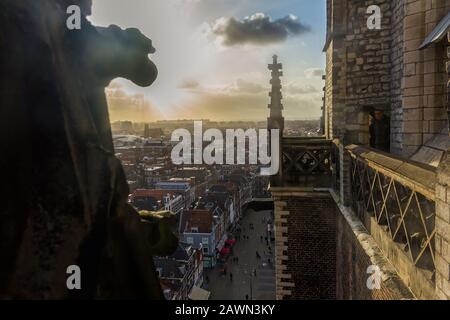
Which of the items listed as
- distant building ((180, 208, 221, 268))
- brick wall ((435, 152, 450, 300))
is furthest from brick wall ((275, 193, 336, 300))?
distant building ((180, 208, 221, 268))

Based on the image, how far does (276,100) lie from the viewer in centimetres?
1242

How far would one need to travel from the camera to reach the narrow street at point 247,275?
39.6 meters

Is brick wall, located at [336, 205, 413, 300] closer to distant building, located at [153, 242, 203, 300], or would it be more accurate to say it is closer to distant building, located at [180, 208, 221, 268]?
distant building, located at [153, 242, 203, 300]

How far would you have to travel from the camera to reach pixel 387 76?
9.97 metres

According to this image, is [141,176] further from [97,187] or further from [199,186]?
[97,187]

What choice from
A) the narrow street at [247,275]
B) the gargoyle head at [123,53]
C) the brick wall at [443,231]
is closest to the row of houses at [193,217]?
the narrow street at [247,275]

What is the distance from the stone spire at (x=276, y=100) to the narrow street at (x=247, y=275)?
91.8 feet

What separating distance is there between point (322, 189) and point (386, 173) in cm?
624

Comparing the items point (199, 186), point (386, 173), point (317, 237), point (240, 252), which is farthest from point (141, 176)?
point (386, 173)

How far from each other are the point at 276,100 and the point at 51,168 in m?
10.9

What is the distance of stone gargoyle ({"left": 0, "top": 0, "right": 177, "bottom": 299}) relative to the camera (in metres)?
1.87

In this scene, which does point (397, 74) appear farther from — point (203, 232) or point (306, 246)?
point (203, 232)

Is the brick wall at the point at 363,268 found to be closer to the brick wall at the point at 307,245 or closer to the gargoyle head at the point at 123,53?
the brick wall at the point at 307,245

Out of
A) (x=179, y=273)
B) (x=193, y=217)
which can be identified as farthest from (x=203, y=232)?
(x=179, y=273)
